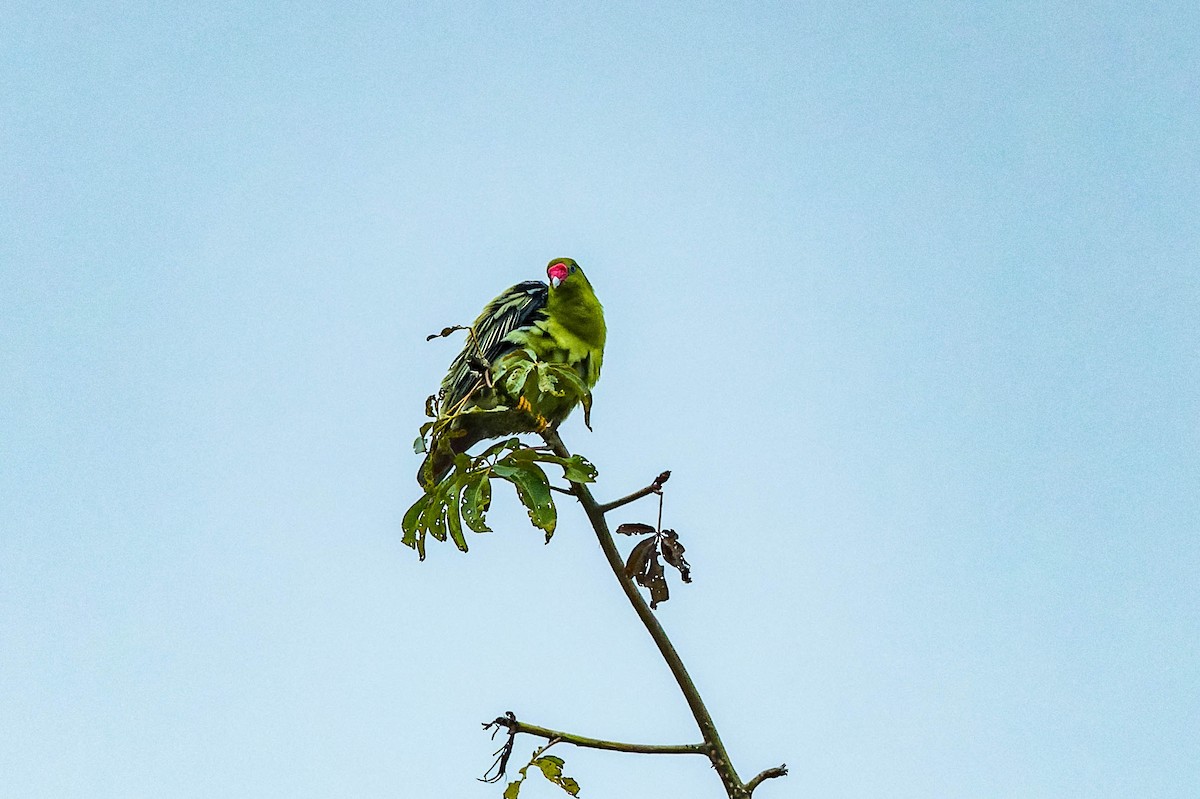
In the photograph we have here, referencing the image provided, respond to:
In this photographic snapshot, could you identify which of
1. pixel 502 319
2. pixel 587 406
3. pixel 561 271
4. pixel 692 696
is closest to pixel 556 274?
pixel 561 271

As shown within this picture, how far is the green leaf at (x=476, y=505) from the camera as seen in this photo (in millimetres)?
3057

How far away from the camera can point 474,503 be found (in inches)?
121

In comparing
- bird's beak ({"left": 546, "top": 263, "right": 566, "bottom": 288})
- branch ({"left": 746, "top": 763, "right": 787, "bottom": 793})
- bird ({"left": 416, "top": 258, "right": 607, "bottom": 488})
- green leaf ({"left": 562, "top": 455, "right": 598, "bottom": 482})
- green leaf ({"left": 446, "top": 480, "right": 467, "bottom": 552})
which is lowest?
branch ({"left": 746, "top": 763, "right": 787, "bottom": 793})

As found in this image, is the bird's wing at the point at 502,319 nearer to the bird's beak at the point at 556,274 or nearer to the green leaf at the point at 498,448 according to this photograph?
the bird's beak at the point at 556,274

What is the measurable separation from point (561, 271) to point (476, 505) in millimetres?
2497

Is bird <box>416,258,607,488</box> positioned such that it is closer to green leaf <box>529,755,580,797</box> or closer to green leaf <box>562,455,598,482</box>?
green leaf <box>562,455,598,482</box>

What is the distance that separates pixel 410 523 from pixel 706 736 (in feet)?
4.31

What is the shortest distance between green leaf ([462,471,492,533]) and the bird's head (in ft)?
7.86

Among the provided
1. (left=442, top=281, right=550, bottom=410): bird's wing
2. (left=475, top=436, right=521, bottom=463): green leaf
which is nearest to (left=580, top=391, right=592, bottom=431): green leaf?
(left=475, top=436, right=521, bottom=463): green leaf

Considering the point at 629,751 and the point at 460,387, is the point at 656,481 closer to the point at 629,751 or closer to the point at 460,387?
the point at 629,751

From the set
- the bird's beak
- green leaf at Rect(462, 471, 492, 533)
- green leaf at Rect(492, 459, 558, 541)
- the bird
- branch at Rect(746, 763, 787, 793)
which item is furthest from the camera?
the bird's beak

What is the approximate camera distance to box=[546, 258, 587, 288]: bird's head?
17.7 ft

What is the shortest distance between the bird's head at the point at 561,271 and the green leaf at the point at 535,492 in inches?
105

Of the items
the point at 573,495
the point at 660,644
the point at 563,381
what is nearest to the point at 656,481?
the point at 573,495
